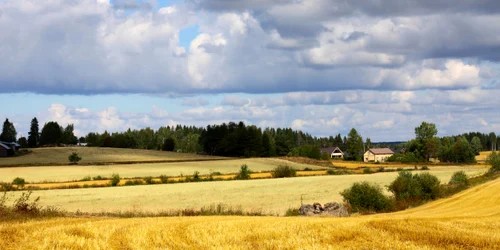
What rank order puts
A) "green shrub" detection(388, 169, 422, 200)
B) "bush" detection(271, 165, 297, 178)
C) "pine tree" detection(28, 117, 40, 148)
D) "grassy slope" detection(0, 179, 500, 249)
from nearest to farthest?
"grassy slope" detection(0, 179, 500, 249) → "green shrub" detection(388, 169, 422, 200) → "bush" detection(271, 165, 297, 178) → "pine tree" detection(28, 117, 40, 148)

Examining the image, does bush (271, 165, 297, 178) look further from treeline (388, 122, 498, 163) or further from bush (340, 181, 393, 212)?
treeline (388, 122, 498, 163)

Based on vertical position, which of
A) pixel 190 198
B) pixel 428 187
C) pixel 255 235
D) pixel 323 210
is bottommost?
pixel 190 198

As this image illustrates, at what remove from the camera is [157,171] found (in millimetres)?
93250

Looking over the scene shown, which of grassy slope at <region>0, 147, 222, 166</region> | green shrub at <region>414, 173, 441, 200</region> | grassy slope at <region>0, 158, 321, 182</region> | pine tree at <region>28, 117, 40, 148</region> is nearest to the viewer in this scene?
green shrub at <region>414, 173, 441, 200</region>

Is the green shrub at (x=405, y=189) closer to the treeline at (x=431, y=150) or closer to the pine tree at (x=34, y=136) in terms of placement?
the treeline at (x=431, y=150)

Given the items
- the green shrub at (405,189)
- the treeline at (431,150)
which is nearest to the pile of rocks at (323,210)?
the green shrub at (405,189)

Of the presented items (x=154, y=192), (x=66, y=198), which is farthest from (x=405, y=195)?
(x=66, y=198)

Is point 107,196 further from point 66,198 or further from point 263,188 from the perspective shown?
point 263,188

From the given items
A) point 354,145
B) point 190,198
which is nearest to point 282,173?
point 190,198

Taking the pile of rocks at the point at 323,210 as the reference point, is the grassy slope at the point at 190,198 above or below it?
below

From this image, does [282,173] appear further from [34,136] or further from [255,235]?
[34,136]

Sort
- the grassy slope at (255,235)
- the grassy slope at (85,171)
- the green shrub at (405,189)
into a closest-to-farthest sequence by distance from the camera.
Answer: the grassy slope at (255,235) → the green shrub at (405,189) → the grassy slope at (85,171)

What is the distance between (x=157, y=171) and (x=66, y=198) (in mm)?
45148

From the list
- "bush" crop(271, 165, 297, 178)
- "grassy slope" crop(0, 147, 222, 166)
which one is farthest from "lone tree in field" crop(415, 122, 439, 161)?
"bush" crop(271, 165, 297, 178)
